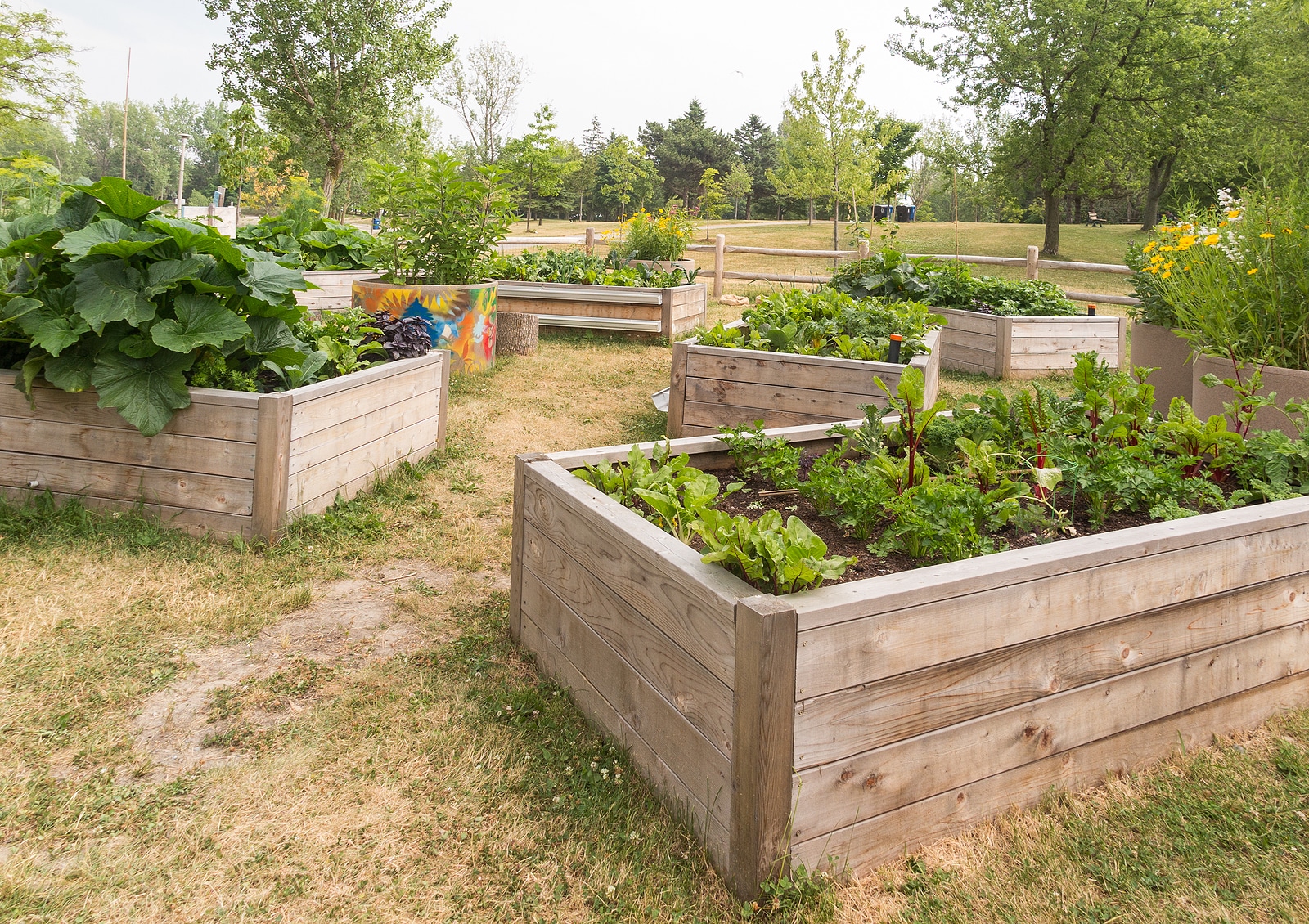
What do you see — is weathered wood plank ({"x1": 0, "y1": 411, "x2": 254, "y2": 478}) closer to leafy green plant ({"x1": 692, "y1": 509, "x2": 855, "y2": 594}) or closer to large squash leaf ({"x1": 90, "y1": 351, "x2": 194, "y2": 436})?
large squash leaf ({"x1": 90, "y1": 351, "x2": 194, "y2": 436})

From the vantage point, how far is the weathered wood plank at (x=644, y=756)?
1839mm

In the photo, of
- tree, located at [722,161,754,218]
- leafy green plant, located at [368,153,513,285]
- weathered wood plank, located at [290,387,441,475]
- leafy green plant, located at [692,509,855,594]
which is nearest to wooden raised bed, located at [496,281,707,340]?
leafy green plant, located at [368,153,513,285]

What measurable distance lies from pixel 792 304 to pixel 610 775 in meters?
4.70

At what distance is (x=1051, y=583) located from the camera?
199 centimetres

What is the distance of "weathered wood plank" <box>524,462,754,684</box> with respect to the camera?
6.00 feet

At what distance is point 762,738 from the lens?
1.67 metres

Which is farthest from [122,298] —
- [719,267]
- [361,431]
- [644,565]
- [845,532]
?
[719,267]

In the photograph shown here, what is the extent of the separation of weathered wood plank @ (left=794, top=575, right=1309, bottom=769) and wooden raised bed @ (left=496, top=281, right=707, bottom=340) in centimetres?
744

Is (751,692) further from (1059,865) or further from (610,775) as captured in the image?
(1059,865)

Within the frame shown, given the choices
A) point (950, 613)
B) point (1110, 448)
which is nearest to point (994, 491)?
point (1110, 448)

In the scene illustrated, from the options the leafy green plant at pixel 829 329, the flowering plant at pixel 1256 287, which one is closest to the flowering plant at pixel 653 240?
the leafy green plant at pixel 829 329

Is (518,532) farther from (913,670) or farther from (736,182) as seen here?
(736,182)

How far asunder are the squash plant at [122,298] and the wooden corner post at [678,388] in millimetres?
2511

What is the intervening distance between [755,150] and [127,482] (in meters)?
59.3
